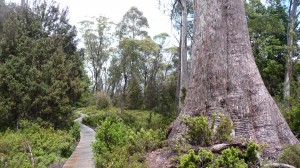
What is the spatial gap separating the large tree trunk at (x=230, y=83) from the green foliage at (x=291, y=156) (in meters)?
0.44

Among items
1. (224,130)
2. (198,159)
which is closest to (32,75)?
(224,130)

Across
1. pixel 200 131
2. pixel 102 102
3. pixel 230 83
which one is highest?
pixel 230 83

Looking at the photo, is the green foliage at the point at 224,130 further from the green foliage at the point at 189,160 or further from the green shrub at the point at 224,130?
the green foliage at the point at 189,160

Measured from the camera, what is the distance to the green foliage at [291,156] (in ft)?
15.8

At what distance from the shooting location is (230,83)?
6.37 metres

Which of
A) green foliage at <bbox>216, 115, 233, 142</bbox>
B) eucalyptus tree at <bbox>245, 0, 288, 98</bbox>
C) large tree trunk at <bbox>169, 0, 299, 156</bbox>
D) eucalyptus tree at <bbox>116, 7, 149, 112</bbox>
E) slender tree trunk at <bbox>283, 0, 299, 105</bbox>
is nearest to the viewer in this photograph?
green foliage at <bbox>216, 115, 233, 142</bbox>

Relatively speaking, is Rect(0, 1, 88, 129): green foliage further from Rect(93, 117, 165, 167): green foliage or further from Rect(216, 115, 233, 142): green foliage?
Rect(216, 115, 233, 142): green foliage

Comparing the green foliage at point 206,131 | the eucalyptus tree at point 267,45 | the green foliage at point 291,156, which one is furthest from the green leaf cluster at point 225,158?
the eucalyptus tree at point 267,45

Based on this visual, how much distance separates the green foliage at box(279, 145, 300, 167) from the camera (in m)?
4.82

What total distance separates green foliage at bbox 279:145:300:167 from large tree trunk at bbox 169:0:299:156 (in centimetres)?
44

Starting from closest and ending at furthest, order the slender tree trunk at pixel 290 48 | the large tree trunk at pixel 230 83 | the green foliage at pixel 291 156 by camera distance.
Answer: the green foliage at pixel 291 156, the large tree trunk at pixel 230 83, the slender tree trunk at pixel 290 48

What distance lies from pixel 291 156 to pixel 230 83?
76.6 inches

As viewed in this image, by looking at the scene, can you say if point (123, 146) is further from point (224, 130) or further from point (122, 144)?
point (224, 130)

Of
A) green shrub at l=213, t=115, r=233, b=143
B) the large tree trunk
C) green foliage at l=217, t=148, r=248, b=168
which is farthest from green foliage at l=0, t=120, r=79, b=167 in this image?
green foliage at l=217, t=148, r=248, b=168
